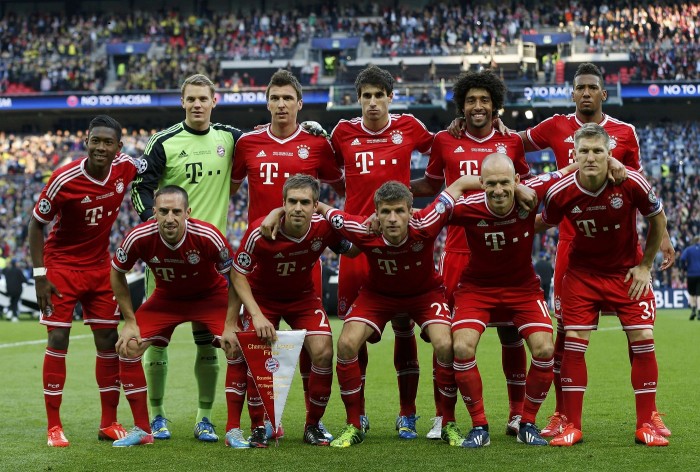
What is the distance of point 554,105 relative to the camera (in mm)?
37312

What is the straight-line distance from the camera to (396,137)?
300 inches

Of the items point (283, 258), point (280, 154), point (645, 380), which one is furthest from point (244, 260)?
point (645, 380)

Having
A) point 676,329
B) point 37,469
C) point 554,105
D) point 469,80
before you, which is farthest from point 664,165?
point 37,469

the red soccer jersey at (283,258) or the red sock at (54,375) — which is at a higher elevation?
the red soccer jersey at (283,258)

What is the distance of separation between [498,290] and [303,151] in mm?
1883

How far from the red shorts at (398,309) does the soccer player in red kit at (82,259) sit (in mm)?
1842

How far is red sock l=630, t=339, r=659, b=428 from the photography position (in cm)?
663

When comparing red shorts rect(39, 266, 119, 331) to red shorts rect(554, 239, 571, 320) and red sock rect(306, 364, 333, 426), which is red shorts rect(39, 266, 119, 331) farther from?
red shorts rect(554, 239, 571, 320)

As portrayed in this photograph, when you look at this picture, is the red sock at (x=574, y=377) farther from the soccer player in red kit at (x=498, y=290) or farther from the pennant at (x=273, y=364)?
the pennant at (x=273, y=364)

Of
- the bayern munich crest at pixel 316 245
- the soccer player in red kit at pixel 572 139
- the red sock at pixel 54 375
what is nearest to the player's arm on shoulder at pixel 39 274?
the red sock at pixel 54 375

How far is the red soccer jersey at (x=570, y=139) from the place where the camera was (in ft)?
24.5

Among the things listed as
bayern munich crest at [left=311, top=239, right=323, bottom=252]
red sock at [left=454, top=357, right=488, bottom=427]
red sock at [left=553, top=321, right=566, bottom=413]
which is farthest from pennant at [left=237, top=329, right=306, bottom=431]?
red sock at [left=553, top=321, right=566, bottom=413]

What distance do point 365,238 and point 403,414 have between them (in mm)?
1447

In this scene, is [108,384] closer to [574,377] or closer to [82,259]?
[82,259]
